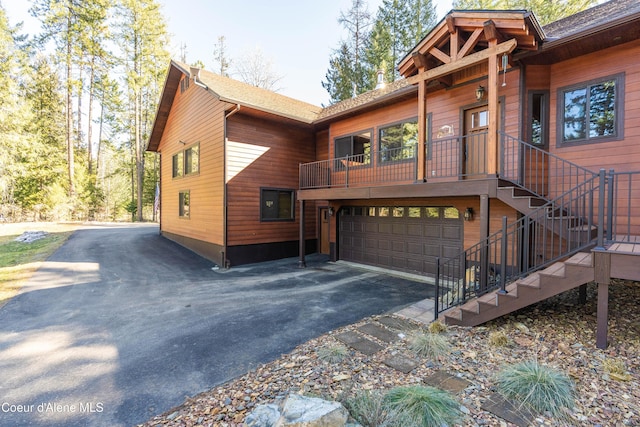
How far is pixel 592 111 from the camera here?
571 cm

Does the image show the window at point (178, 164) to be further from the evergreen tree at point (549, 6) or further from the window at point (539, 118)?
the evergreen tree at point (549, 6)

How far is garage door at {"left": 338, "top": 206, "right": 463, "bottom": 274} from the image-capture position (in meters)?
7.99

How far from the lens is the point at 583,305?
16.5 ft

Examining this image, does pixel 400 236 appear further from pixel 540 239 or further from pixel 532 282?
pixel 532 282

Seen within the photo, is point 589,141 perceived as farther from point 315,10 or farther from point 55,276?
point 315,10

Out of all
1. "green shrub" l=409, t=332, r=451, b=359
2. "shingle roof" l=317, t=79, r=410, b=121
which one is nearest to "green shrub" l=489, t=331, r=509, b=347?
"green shrub" l=409, t=332, r=451, b=359

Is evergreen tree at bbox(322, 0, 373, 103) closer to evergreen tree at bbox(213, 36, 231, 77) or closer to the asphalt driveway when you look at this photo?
evergreen tree at bbox(213, 36, 231, 77)

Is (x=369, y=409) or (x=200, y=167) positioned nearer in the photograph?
(x=369, y=409)

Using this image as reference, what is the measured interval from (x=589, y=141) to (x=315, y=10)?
17.9m

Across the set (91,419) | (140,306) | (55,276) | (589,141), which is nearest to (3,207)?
(55,276)

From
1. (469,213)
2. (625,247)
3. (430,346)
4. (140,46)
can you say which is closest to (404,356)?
(430,346)

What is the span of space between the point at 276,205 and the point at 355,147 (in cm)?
377

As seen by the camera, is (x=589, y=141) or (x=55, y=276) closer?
(x=589, y=141)

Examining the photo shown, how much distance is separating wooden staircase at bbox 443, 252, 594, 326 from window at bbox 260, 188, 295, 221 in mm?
7606
